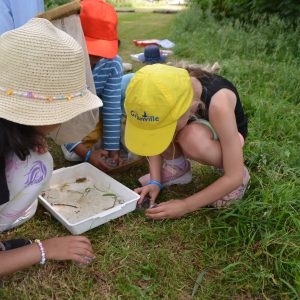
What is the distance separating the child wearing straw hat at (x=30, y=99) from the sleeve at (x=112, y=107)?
0.90m

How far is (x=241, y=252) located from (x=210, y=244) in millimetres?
126

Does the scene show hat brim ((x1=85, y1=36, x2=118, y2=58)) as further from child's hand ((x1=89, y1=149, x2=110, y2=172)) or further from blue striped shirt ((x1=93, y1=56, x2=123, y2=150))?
child's hand ((x1=89, y1=149, x2=110, y2=172))

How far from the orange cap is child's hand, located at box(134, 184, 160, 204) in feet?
2.24

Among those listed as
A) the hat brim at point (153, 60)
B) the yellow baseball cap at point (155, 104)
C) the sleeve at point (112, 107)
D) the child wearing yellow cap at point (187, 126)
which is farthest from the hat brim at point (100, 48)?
the hat brim at point (153, 60)

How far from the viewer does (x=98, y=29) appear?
2072 millimetres

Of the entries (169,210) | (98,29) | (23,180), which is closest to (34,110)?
(23,180)

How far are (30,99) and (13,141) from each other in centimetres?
13

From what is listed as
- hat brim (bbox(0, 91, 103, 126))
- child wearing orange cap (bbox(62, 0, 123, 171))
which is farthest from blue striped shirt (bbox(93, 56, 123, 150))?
hat brim (bbox(0, 91, 103, 126))

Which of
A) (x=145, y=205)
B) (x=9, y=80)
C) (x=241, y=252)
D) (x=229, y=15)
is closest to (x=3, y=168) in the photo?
(x=9, y=80)

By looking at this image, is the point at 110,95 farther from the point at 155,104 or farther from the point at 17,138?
the point at 17,138

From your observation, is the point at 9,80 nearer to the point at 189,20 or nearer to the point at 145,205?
the point at 145,205

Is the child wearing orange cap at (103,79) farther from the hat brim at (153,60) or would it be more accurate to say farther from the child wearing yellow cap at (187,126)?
the hat brim at (153,60)

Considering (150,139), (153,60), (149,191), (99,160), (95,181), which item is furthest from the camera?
(153,60)

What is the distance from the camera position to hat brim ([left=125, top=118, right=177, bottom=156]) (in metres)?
1.53
